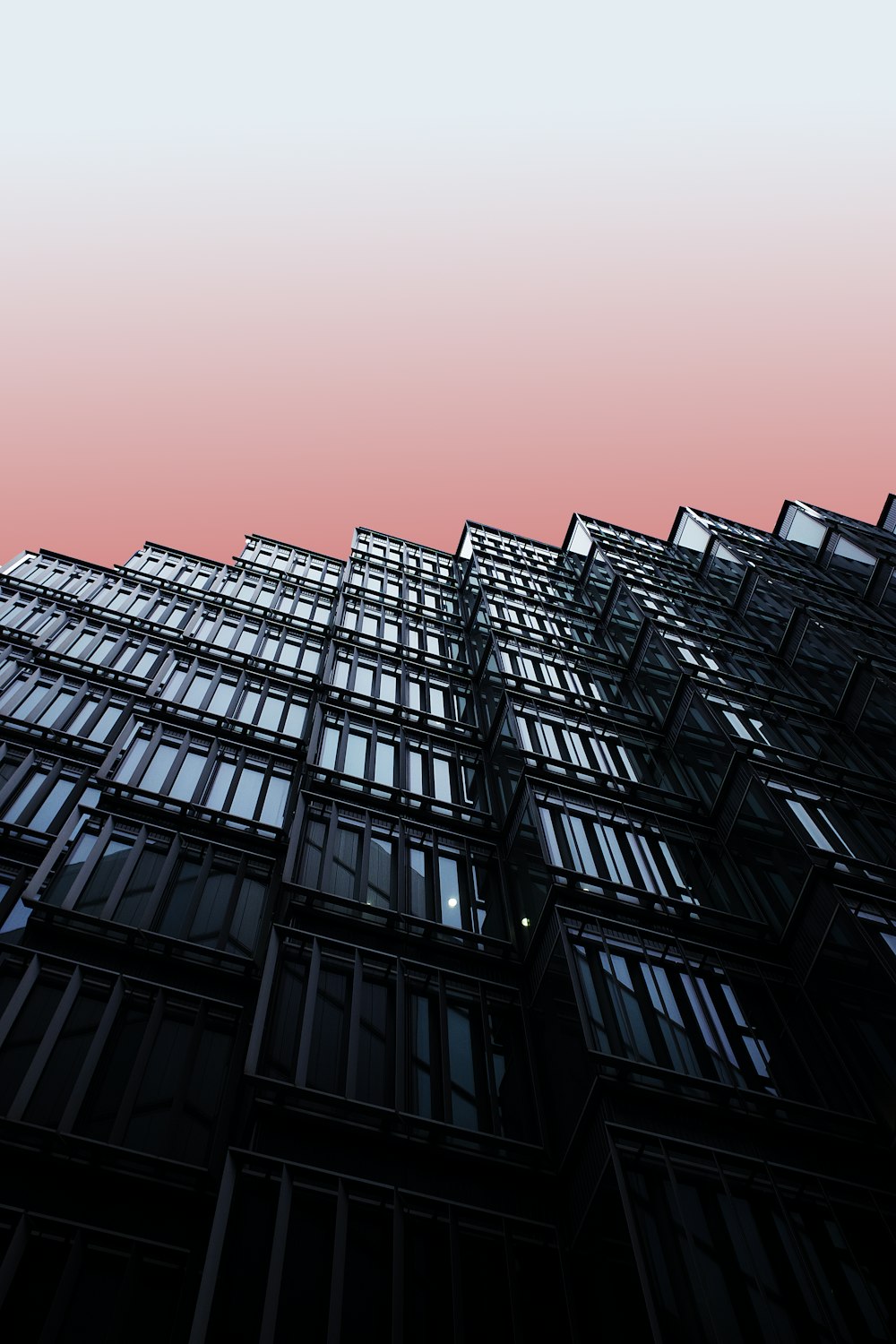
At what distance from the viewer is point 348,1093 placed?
1609cm

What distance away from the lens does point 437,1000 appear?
1927 centimetres

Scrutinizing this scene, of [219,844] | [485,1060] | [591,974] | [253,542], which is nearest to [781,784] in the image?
[591,974]

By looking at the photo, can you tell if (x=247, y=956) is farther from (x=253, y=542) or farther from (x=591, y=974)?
(x=253, y=542)

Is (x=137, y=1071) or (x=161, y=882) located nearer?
(x=137, y=1071)

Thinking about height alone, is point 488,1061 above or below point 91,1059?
above

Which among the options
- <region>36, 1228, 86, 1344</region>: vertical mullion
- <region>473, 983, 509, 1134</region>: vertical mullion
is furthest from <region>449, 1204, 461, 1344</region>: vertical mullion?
<region>36, 1228, 86, 1344</region>: vertical mullion

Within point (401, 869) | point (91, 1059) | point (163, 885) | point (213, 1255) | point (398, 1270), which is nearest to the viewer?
point (213, 1255)

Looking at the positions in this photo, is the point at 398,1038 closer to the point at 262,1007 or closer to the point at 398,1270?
the point at 262,1007

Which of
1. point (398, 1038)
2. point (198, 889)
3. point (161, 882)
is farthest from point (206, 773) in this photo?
point (398, 1038)

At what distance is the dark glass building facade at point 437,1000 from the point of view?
527 inches

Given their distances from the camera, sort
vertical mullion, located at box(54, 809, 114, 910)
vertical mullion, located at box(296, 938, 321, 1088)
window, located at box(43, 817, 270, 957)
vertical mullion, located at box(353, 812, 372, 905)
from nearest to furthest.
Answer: vertical mullion, located at box(296, 938, 321, 1088), vertical mullion, located at box(54, 809, 114, 910), window, located at box(43, 817, 270, 957), vertical mullion, located at box(353, 812, 372, 905)

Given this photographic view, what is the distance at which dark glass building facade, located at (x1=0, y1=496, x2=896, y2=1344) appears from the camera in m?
13.4

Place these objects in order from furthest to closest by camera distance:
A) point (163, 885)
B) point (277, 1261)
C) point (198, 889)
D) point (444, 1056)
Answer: point (198, 889) < point (163, 885) < point (444, 1056) < point (277, 1261)

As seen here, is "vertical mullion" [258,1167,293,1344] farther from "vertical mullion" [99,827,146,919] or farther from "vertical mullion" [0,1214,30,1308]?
"vertical mullion" [99,827,146,919]
